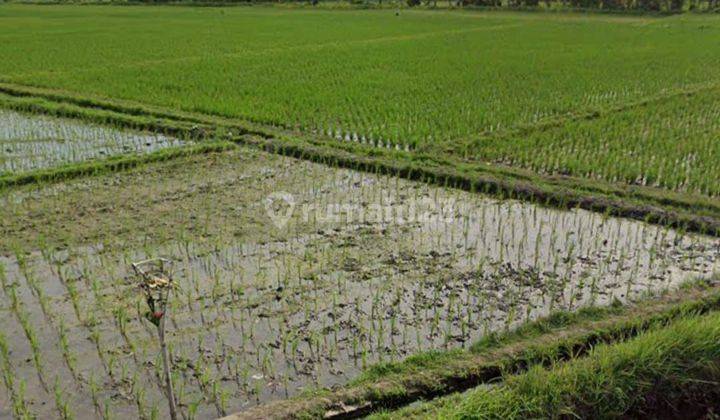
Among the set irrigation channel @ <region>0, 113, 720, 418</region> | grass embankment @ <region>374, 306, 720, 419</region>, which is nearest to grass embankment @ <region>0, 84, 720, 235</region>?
irrigation channel @ <region>0, 113, 720, 418</region>

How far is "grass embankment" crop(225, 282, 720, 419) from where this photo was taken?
14.9 ft

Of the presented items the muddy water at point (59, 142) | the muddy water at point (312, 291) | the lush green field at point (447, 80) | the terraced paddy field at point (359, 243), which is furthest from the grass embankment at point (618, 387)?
the muddy water at point (59, 142)

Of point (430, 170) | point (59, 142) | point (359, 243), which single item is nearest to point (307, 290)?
point (359, 243)

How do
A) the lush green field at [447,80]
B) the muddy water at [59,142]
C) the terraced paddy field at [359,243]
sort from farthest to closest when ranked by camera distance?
the lush green field at [447,80] → the muddy water at [59,142] → the terraced paddy field at [359,243]

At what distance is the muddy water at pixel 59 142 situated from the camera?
1006 cm

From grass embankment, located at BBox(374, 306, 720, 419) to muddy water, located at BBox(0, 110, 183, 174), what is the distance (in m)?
7.30

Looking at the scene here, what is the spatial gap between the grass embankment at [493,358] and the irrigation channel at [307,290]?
22 cm

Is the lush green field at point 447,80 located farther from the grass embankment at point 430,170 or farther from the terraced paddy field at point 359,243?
the grass embankment at point 430,170

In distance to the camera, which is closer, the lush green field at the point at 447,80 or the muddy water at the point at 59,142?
the muddy water at the point at 59,142

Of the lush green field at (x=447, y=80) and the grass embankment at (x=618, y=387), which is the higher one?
the lush green field at (x=447, y=80)

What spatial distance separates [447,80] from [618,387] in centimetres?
1231

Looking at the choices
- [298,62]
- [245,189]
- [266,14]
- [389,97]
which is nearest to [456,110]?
[389,97]

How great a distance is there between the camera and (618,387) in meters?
4.38

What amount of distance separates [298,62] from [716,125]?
1077cm
